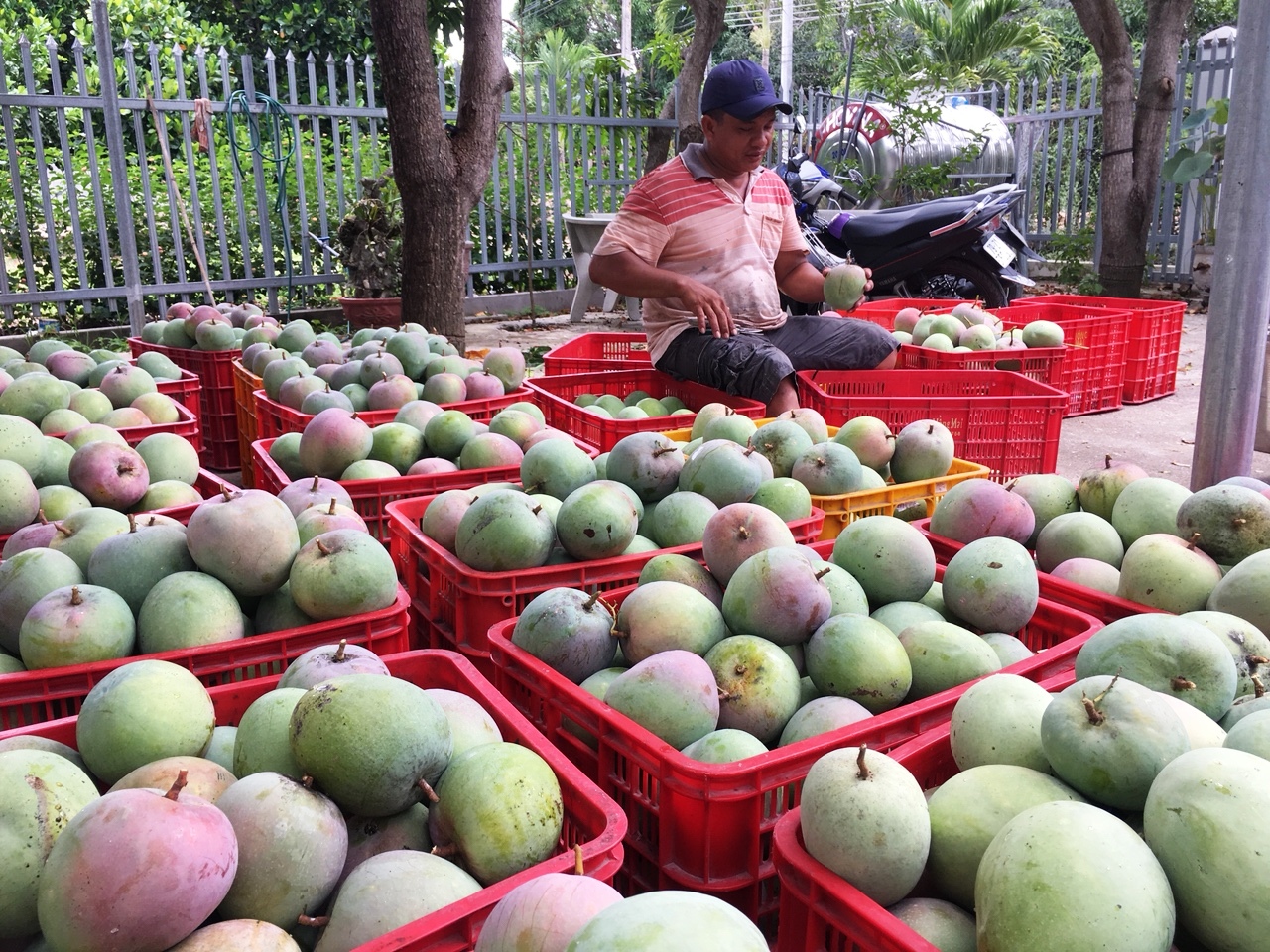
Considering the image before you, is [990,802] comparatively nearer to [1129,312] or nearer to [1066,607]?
[1066,607]

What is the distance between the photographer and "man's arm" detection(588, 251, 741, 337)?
393 cm

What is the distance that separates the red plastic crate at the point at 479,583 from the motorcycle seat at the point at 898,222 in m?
5.78

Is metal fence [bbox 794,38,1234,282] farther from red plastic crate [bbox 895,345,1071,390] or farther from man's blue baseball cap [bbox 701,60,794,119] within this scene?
man's blue baseball cap [bbox 701,60,794,119]

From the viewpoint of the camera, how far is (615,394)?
430cm

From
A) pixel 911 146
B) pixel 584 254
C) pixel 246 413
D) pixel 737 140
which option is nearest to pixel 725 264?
pixel 737 140

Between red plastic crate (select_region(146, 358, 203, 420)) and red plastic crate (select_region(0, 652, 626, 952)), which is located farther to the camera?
red plastic crate (select_region(146, 358, 203, 420))

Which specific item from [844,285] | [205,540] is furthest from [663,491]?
[844,285]

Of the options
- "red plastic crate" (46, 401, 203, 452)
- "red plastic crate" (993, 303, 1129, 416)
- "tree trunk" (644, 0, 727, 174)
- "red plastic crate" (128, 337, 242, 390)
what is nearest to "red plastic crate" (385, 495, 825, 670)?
"red plastic crate" (46, 401, 203, 452)

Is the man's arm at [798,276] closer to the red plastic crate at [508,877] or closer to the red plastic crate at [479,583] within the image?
the red plastic crate at [479,583]

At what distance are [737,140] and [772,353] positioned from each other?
988 millimetres

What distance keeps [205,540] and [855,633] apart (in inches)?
50.5

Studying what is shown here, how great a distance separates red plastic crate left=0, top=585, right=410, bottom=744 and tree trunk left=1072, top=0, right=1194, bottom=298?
330 inches

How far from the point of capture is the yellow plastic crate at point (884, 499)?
105 inches

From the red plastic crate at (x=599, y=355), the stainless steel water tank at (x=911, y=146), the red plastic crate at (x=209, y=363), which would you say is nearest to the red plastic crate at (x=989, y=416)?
the red plastic crate at (x=599, y=355)
